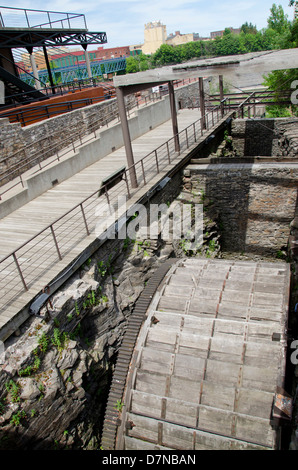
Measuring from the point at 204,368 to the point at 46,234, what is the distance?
4.67 meters

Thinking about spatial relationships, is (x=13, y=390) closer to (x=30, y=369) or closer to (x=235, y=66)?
(x=30, y=369)

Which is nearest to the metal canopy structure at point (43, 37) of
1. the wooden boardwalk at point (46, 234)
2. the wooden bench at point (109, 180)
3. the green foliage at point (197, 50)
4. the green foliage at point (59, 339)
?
the wooden boardwalk at point (46, 234)

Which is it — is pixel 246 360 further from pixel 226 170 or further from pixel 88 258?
pixel 226 170

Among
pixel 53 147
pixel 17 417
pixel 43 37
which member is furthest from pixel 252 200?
pixel 43 37

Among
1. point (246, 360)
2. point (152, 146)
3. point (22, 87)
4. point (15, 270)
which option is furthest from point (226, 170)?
point (22, 87)

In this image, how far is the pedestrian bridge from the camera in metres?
5.62

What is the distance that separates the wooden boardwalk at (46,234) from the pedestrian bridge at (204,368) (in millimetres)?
2118

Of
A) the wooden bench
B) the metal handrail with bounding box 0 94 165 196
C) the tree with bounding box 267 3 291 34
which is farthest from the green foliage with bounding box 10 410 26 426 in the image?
the tree with bounding box 267 3 291 34

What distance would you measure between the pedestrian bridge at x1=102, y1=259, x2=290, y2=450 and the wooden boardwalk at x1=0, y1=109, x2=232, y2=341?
6.95 ft

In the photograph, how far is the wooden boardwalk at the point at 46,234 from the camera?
5965 mm

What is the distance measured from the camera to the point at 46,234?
795 cm

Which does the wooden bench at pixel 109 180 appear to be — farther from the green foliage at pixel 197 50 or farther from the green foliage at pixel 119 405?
the green foliage at pixel 197 50

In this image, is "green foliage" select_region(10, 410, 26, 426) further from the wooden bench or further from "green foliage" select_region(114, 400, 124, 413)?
the wooden bench

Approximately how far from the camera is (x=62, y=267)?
6551 millimetres
